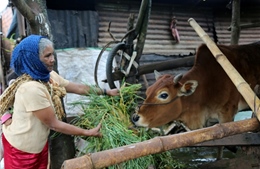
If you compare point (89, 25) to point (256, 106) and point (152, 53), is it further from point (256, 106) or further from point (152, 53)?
point (256, 106)

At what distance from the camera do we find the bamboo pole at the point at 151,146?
162cm

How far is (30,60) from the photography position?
2213mm

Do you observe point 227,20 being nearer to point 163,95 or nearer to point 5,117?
point 163,95

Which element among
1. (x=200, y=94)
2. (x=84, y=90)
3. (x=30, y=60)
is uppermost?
(x=30, y=60)

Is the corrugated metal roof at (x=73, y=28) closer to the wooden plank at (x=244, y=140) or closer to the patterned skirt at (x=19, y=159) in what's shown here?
the patterned skirt at (x=19, y=159)

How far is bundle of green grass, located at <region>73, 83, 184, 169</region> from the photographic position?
2465 millimetres

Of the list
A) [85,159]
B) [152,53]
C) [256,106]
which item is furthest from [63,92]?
[152,53]

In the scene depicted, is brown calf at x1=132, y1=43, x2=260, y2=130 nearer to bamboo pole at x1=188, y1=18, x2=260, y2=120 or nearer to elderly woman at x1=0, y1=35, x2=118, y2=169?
bamboo pole at x1=188, y1=18, x2=260, y2=120

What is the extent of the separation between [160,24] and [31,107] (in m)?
5.71

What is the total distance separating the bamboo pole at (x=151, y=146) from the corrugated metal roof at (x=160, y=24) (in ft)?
16.3

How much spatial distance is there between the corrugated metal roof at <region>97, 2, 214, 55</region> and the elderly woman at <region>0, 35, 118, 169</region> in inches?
170

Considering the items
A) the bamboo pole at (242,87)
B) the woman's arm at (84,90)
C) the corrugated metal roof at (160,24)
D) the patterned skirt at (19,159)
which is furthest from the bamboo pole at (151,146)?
the corrugated metal roof at (160,24)

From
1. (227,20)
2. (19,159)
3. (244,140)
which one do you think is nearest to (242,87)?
(244,140)

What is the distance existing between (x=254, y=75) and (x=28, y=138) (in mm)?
3090
